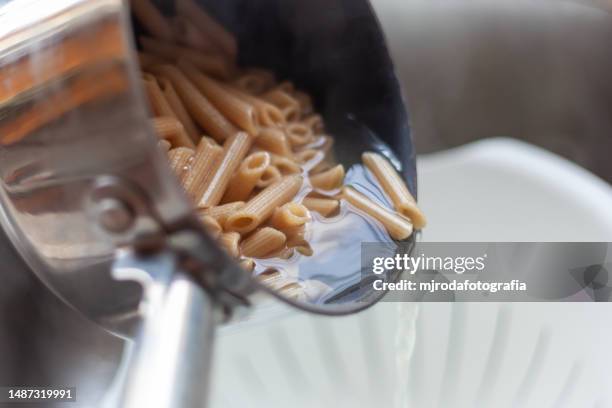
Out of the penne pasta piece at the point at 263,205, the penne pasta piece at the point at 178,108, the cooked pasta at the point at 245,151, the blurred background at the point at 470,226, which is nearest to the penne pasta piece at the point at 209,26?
the cooked pasta at the point at 245,151

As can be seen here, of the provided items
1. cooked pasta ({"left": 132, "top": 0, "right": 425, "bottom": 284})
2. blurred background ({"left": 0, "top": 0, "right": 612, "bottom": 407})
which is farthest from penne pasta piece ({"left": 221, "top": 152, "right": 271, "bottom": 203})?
blurred background ({"left": 0, "top": 0, "right": 612, "bottom": 407})

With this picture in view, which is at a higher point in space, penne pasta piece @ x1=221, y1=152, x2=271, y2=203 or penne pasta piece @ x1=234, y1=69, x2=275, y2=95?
penne pasta piece @ x1=234, y1=69, x2=275, y2=95

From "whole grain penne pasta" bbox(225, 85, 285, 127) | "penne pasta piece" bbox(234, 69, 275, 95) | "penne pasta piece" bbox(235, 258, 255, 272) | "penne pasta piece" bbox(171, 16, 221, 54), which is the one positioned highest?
"penne pasta piece" bbox(171, 16, 221, 54)

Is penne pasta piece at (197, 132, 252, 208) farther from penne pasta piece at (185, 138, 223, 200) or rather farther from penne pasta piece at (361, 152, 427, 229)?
penne pasta piece at (361, 152, 427, 229)

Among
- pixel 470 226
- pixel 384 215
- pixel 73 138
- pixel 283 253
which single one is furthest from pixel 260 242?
pixel 470 226

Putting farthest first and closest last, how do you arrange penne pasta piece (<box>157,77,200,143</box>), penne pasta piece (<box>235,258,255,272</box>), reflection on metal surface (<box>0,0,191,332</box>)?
1. penne pasta piece (<box>157,77,200,143</box>)
2. penne pasta piece (<box>235,258,255,272</box>)
3. reflection on metal surface (<box>0,0,191,332</box>)

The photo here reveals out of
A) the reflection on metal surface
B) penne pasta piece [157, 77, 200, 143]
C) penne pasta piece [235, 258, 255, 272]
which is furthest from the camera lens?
penne pasta piece [157, 77, 200, 143]

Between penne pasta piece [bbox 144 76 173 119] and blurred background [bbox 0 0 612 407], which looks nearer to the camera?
penne pasta piece [bbox 144 76 173 119]

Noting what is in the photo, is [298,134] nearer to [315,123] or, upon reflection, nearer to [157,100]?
[315,123]
